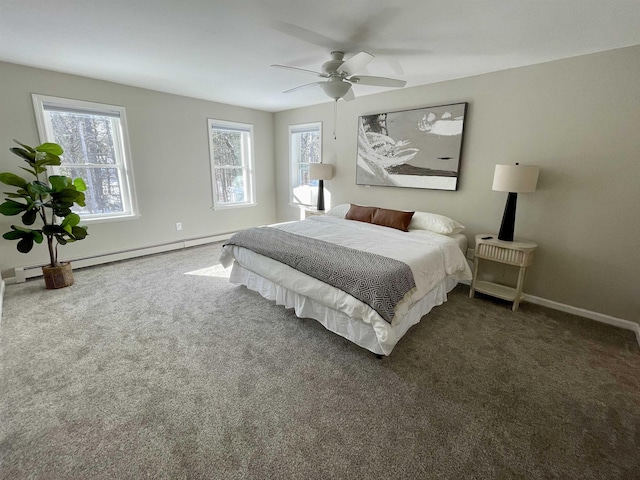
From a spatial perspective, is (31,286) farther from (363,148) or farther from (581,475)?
(581,475)

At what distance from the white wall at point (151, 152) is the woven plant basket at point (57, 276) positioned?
0.55 m

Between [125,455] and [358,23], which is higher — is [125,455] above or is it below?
below

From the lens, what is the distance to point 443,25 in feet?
6.58

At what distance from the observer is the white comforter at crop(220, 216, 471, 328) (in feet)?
6.69

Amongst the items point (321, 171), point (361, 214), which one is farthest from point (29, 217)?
point (361, 214)

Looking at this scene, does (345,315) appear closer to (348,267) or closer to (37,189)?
(348,267)

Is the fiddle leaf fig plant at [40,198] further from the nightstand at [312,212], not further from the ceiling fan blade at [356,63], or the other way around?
the ceiling fan blade at [356,63]

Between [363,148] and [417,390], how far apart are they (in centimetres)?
325

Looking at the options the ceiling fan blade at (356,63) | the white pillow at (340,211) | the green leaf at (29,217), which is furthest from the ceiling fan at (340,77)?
the green leaf at (29,217)

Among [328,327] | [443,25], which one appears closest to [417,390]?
[328,327]

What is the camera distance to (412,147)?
11.7 ft

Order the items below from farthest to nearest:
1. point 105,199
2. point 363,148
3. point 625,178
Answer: point 363,148 < point 105,199 < point 625,178

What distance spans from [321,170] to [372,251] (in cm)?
231

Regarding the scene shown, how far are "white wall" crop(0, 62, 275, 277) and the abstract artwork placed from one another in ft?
7.69
